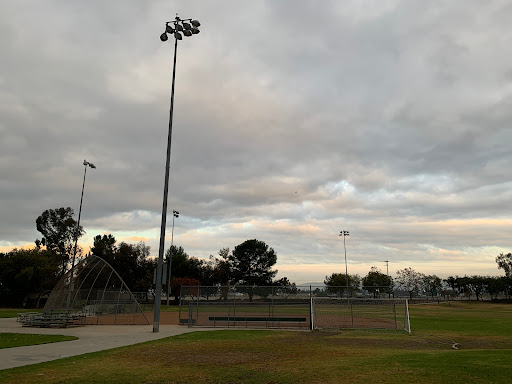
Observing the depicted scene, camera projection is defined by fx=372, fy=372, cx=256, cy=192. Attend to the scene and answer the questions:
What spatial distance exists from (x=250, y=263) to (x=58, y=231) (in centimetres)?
5023

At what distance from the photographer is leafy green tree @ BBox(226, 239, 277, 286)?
10606cm

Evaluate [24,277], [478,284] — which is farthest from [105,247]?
[478,284]

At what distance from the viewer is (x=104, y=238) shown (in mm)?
91500

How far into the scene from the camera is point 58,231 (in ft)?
273

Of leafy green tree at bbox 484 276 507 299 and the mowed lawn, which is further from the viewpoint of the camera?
leafy green tree at bbox 484 276 507 299

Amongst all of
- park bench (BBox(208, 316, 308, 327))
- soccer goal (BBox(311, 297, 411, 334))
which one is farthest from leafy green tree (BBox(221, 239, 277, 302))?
park bench (BBox(208, 316, 308, 327))

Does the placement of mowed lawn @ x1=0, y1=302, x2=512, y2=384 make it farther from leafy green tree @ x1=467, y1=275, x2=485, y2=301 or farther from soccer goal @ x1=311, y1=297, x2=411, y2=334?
leafy green tree @ x1=467, y1=275, x2=485, y2=301

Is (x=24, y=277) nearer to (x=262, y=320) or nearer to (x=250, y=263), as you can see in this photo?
(x=262, y=320)

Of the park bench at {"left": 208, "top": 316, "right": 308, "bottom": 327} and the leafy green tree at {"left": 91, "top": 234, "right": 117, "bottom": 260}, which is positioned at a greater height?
the leafy green tree at {"left": 91, "top": 234, "right": 117, "bottom": 260}

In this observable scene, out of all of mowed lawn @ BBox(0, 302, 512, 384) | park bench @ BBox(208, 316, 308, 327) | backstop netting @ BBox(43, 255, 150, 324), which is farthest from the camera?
backstop netting @ BBox(43, 255, 150, 324)

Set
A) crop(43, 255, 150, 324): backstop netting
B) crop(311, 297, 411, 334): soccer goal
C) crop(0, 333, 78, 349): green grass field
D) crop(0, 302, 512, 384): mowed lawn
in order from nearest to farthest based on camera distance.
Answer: crop(0, 302, 512, 384): mowed lawn < crop(0, 333, 78, 349): green grass field < crop(311, 297, 411, 334): soccer goal < crop(43, 255, 150, 324): backstop netting

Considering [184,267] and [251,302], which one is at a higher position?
[184,267]

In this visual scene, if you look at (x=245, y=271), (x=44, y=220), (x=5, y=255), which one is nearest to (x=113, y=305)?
(x=5, y=255)

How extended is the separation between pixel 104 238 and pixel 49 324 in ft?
234
